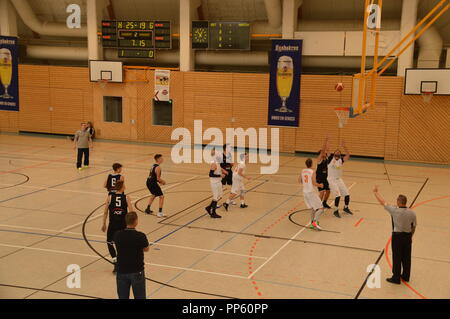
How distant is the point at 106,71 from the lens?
95.0ft

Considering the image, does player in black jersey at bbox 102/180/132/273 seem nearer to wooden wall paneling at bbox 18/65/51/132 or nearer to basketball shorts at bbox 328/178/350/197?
basketball shorts at bbox 328/178/350/197

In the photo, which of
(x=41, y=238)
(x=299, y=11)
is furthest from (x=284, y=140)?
(x=41, y=238)

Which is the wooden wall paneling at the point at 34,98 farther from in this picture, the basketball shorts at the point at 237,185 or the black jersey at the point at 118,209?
the black jersey at the point at 118,209

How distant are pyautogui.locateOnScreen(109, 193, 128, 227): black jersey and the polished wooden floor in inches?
41.7

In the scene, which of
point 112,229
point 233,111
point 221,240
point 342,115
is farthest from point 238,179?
point 233,111

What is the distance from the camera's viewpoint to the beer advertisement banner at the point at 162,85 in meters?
28.4

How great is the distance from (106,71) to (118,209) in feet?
67.0

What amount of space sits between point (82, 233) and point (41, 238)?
3.15ft

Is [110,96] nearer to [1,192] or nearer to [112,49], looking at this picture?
[112,49]

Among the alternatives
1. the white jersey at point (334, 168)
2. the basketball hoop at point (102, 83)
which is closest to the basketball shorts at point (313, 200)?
the white jersey at point (334, 168)

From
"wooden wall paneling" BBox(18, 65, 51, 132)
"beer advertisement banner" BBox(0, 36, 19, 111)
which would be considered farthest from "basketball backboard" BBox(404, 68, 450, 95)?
"beer advertisement banner" BBox(0, 36, 19, 111)

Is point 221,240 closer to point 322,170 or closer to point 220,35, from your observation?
point 322,170

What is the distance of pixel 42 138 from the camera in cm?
3036

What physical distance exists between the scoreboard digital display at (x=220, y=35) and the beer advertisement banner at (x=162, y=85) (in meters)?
2.48
